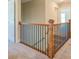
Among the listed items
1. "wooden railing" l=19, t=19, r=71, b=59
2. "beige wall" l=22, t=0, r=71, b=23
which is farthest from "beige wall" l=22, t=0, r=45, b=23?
"wooden railing" l=19, t=19, r=71, b=59

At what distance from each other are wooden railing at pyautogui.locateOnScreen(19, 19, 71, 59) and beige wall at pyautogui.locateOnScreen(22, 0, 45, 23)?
1.30m

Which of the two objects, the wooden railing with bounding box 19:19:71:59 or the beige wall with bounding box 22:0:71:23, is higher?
the beige wall with bounding box 22:0:71:23

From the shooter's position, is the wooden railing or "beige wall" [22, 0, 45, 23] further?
"beige wall" [22, 0, 45, 23]

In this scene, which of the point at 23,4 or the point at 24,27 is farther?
the point at 23,4

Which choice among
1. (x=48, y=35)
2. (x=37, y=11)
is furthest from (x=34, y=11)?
(x=48, y=35)

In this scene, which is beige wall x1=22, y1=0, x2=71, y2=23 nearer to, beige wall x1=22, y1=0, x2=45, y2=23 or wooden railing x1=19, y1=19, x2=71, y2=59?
beige wall x1=22, y1=0, x2=45, y2=23

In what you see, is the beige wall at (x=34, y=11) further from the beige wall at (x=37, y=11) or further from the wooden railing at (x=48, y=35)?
the wooden railing at (x=48, y=35)

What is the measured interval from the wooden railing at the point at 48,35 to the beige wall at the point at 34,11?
1302 millimetres

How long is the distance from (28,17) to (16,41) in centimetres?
302

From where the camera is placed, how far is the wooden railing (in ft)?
10.6
